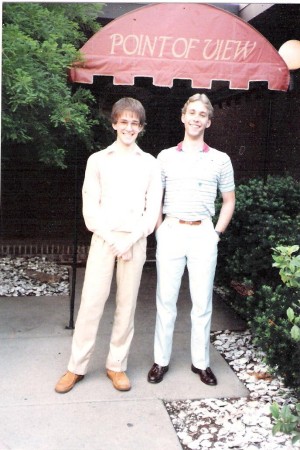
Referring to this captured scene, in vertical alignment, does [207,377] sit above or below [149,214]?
below

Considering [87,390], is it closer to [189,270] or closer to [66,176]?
[189,270]

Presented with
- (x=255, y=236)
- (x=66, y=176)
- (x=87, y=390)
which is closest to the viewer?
(x=87, y=390)

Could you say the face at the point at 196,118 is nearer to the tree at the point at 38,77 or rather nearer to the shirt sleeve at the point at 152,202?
the shirt sleeve at the point at 152,202

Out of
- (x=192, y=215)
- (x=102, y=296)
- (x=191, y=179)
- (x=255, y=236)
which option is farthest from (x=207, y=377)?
(x=191, y=179)

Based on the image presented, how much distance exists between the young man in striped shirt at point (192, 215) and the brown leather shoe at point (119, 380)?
0.20 meters

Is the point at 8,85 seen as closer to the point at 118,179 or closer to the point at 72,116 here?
the point at 72,116

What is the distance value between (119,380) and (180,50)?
99.4 inches

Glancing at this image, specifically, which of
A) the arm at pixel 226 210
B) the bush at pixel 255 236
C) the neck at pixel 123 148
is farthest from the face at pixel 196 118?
the bush at pixel 255 236

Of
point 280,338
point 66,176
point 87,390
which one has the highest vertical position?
point 66,176

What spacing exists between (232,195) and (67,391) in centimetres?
172

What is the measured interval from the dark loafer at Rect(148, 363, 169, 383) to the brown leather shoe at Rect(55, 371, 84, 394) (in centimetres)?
49

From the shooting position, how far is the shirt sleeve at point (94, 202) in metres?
3.54

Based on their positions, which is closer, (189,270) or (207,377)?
(189,270)

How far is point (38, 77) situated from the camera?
12.4 ft
